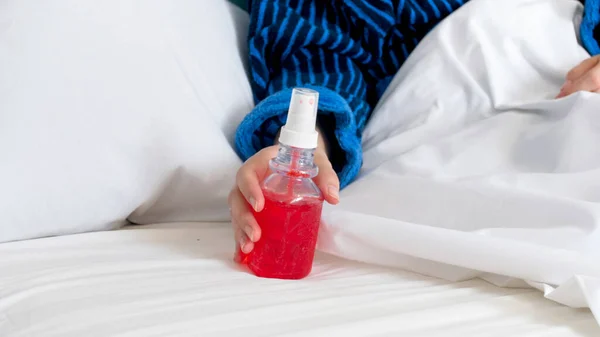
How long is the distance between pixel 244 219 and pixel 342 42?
13.6 inches

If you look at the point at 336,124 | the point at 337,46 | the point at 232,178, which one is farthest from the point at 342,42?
the point at 232,178

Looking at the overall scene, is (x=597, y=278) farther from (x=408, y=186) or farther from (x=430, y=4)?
(x=430, y=4)

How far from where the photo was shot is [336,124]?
0.73m

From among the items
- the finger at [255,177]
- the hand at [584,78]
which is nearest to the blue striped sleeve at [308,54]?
the finger at [255,177]

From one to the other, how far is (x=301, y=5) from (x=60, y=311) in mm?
545

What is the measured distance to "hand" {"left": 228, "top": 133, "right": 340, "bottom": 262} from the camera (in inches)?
22.0

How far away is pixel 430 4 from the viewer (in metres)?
0.83

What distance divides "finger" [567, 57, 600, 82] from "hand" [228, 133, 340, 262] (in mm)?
327

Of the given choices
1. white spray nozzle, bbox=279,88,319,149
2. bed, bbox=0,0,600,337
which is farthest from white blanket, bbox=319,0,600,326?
white spray nozzle, bbox=279,88,319,149

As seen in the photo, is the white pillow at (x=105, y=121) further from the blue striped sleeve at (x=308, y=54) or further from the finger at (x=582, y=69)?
the finger at (x=582, y=69)

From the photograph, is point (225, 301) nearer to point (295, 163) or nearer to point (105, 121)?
point (295, 163)

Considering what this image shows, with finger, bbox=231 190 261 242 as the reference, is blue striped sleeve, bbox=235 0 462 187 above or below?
above

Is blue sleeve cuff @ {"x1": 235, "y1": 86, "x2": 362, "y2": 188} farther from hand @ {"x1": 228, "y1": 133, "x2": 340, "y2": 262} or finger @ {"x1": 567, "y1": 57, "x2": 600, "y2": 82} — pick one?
finger @ {"x1": 567, "y1": 57, "x2": 600, "y2": 82}

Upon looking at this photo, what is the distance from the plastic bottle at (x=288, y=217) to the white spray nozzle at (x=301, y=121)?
0.02 meters
